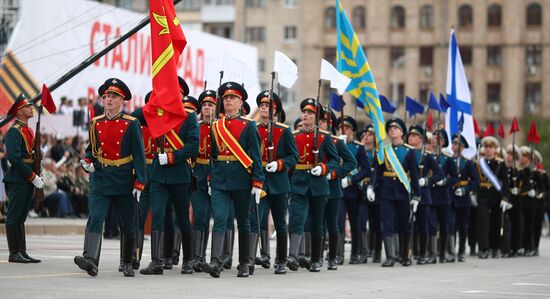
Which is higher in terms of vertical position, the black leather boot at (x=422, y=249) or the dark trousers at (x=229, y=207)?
the dark trousers at (x=229, y=207)

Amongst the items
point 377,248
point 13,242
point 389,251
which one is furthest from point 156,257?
point 377,248

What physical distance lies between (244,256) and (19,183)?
3.08 m

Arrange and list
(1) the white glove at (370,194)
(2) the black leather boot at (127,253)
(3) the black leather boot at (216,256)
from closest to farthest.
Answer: (2) the black leather boot at (127,253) < (3) the black leather boot at (216,256) < (1) the white glove at (370,194)

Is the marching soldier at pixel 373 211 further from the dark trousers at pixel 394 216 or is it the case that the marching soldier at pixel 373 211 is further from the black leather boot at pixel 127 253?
the black leather boot at pixel 127 253

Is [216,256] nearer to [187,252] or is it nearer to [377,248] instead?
[187,252]

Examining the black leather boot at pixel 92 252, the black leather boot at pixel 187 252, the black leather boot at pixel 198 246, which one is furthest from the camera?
the black leather boot at pixel 198 246

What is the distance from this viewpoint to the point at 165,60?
1681 centimetres

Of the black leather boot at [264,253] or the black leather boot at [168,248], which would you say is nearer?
the black leather boot at [168,248]

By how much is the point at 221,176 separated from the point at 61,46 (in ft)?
58.6

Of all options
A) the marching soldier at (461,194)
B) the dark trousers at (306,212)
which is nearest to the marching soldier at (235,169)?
the dark trousers at (306,212)

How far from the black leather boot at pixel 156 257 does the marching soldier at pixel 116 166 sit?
1.61ft

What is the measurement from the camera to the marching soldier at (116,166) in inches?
604

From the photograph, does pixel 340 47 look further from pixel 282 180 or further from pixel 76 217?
pixel 76 217

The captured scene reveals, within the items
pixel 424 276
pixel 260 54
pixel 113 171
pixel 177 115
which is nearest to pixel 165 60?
pixel 177 115
